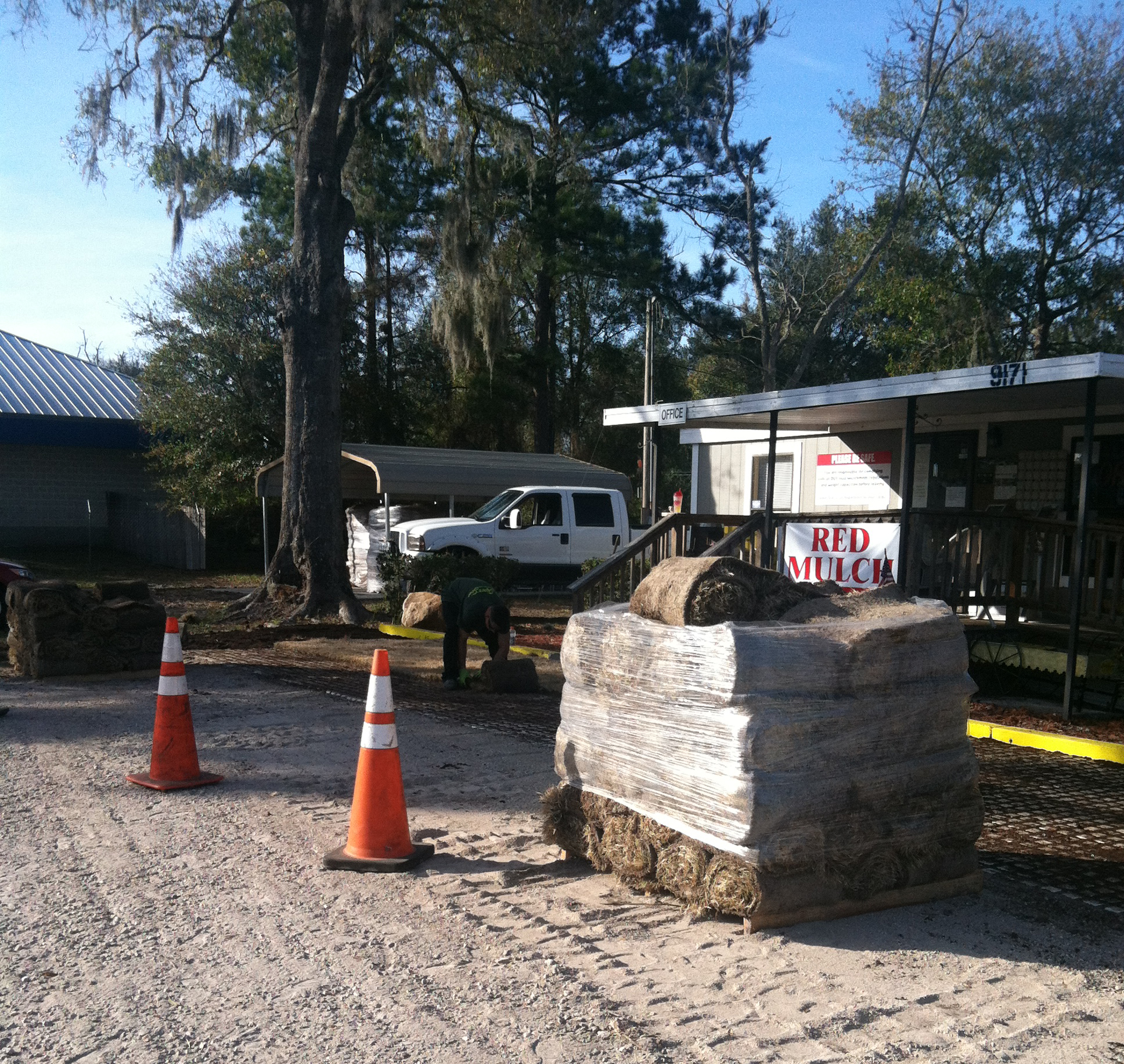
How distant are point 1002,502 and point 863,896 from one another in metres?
9.44

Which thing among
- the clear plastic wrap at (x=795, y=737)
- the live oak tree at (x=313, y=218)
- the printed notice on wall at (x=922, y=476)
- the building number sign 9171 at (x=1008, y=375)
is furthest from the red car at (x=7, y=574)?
the building number sign 9171 at (x=1008, y=375)

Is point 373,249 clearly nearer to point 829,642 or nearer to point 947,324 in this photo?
point 947,324

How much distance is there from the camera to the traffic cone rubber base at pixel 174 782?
20.1 ft

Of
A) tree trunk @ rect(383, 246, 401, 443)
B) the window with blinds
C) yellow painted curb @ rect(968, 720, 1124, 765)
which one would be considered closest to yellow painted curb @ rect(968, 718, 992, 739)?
yellow painted curb @ rect(968, 720, 1124, 765)

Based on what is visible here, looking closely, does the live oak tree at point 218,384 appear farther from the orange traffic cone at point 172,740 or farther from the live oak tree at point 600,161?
the orange traffic cone at point 172,740

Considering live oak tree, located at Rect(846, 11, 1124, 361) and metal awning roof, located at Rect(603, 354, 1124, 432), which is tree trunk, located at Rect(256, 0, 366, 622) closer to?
metal awning roof, located at Rect(603, 354, 1124, 432)

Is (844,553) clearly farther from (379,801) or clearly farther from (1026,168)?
(1026,168)

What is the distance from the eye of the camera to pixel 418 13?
1675 cm

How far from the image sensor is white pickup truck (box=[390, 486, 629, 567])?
58.1 ft

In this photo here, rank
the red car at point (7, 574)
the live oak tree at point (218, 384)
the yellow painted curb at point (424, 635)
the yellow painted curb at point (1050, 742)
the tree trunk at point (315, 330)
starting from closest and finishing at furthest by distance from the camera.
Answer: the yellow painted curb at point (1050, 742) → the yellow painted curb at point (424, 635) → the red car at point (7, 574) → the tree trunk at point (315, 330) → the live oak tree at point (218, 384)

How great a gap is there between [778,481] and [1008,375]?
23.1ft

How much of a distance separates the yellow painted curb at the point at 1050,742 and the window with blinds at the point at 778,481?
273 inches

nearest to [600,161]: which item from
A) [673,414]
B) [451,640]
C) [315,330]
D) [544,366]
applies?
[544,366]

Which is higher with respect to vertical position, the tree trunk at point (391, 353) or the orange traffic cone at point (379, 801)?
the tree trunk at point (391, 353)
